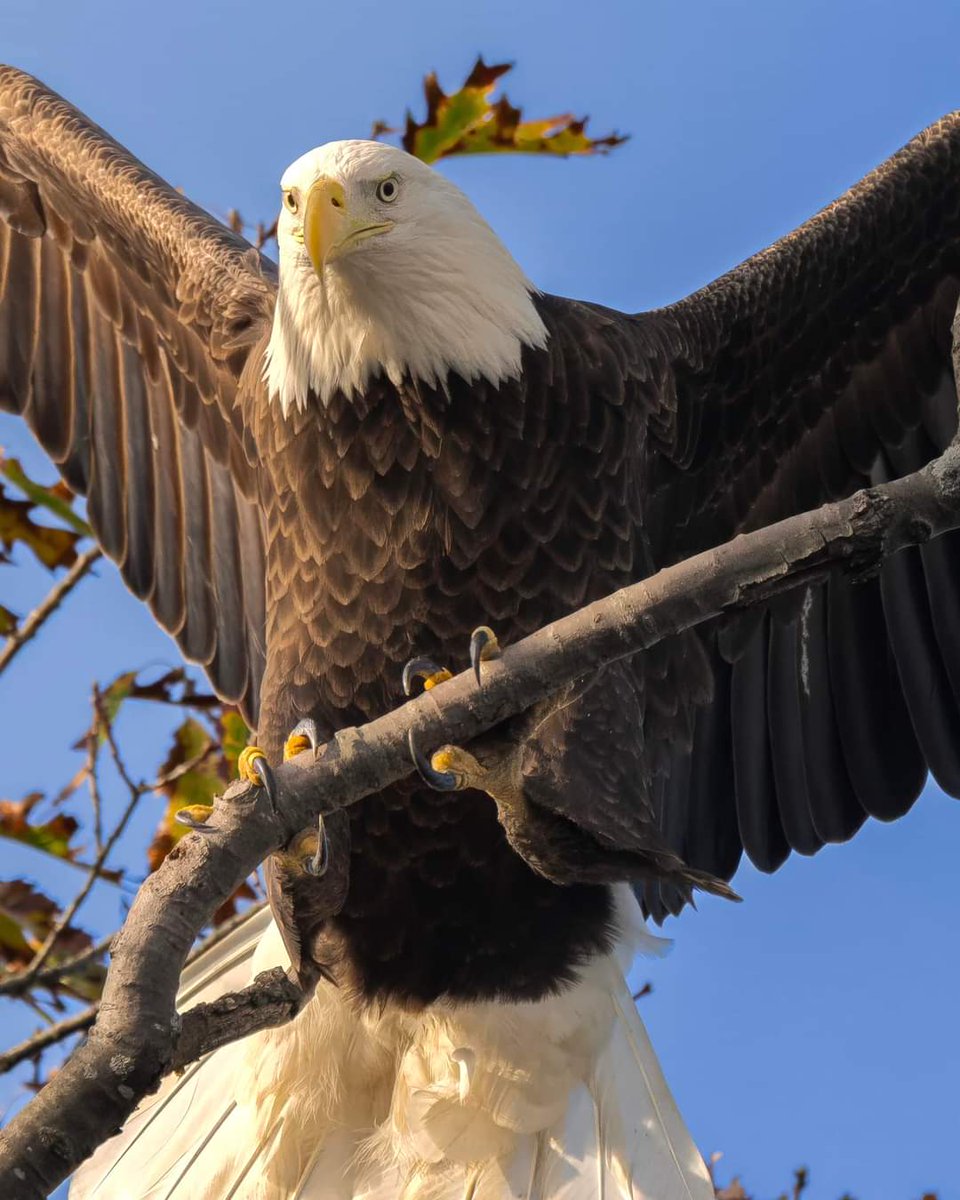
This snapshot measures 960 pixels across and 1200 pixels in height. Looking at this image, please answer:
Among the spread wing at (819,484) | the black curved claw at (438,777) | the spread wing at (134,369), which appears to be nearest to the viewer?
the black curved claw at (438,777)

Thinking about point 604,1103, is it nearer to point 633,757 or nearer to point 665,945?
point 665,945

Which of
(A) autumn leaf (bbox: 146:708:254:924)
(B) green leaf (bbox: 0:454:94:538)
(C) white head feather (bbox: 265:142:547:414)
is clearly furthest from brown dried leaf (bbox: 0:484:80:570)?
(C) white head feather (bbox: 265:142:547:414)

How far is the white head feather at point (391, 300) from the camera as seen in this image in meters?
3.55

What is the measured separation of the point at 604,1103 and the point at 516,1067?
207mm

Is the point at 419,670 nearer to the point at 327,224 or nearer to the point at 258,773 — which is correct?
the point at 258,773

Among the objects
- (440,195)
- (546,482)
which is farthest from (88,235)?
(546,482)

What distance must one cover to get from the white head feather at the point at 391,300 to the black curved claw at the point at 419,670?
23.6 inches

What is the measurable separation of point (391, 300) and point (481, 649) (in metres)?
0.89

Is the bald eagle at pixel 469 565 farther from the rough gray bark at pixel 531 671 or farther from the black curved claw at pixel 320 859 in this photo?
the rough gray bark at pixel 531 671

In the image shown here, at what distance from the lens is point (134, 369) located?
4.48 meters

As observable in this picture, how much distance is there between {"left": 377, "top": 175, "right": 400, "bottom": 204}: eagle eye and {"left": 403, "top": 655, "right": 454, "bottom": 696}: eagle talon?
90 cm

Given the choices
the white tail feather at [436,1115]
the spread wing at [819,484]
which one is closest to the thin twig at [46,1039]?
the white tail feather at [436,1115]

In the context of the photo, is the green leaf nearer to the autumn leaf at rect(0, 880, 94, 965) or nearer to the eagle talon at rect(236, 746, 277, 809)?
the autumn leaf at rect(0, 880, 94, 965)

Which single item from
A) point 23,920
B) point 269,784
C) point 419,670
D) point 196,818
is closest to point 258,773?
point 269,784
